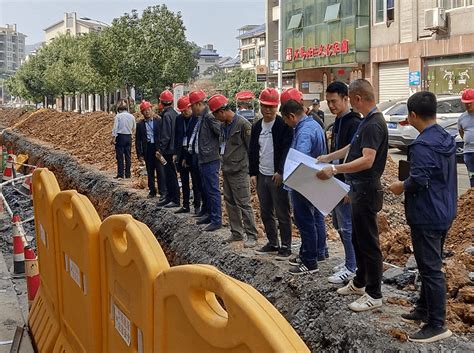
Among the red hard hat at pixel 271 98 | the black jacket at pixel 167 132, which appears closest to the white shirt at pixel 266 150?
the red hard hat at pixel 271 98

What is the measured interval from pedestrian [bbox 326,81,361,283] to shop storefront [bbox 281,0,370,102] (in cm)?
3156

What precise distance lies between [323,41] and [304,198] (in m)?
35.2

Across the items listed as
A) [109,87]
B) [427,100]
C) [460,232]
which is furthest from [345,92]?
[109,87]

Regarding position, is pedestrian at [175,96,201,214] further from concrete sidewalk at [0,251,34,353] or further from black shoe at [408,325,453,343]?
black shoe at [408,325,453,343]

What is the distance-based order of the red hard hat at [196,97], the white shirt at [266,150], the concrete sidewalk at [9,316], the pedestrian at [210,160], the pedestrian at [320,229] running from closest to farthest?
the concrete sidewalk at [9,316] → the pedestrian at [320,229] → the white shirt at [266,150] → the pedestrian at [210,160] → the red hard hat at [196,97]

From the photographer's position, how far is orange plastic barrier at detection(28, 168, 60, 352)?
516cm

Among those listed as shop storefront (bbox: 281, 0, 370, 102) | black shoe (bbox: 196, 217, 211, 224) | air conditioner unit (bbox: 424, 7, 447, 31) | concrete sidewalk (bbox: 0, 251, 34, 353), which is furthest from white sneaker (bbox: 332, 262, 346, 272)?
shop storefront (bbox: 281, 0, 370, 102)

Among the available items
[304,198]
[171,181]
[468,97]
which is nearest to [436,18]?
[468,97]

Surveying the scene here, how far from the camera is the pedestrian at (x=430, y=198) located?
155 inches

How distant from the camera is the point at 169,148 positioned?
9.55 m

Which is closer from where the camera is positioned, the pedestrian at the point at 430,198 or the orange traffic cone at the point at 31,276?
the pedestrian at the point at 430,198

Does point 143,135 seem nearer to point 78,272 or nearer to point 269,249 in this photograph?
point 269,249

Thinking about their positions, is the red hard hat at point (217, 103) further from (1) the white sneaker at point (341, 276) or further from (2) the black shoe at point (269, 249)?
(1) the white sneaker at point (341, 276)

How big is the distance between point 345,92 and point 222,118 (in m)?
2.22
